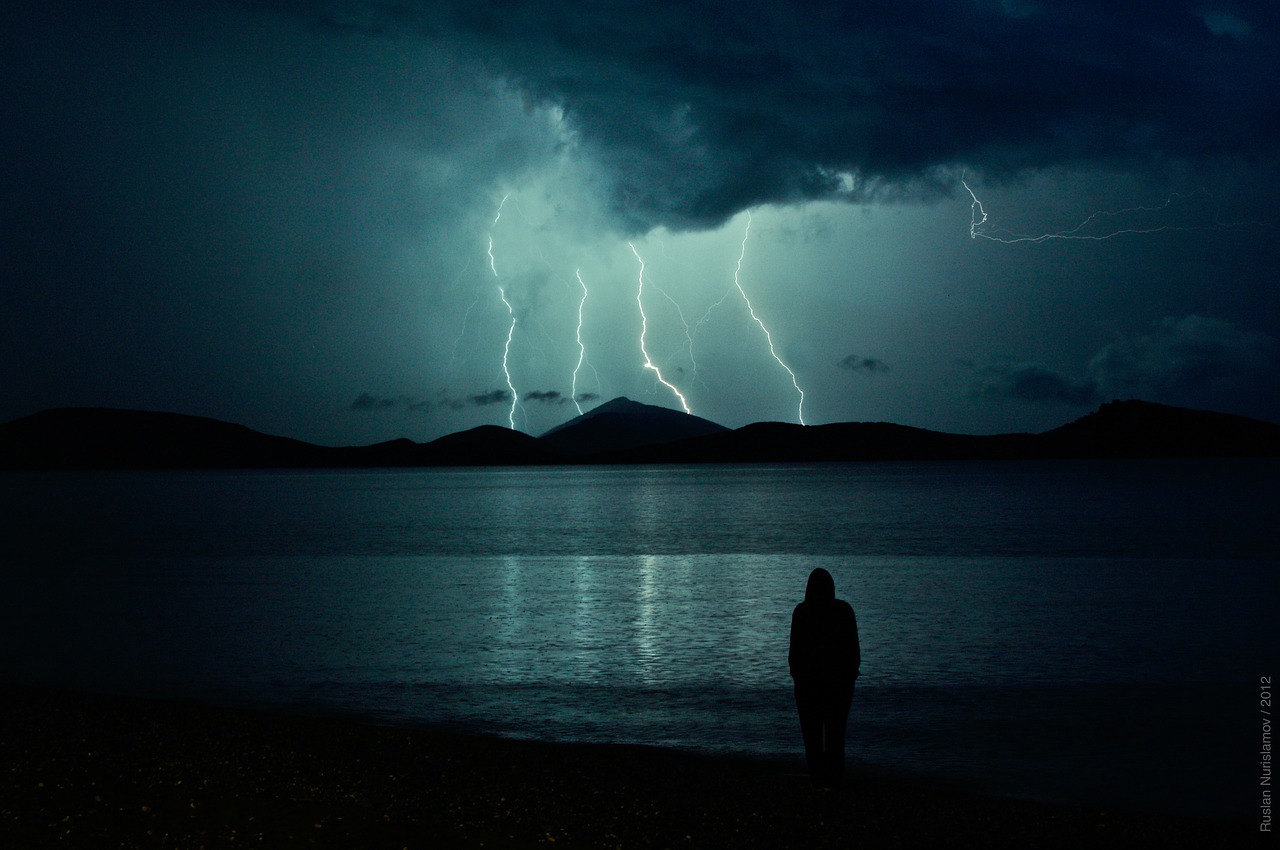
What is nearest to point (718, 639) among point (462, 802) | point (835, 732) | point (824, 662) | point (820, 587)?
point (835, 732)

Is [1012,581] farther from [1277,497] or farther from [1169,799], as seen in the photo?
[1277,497]

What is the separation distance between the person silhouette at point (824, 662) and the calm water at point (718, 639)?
233 cm

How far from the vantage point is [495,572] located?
116 ft

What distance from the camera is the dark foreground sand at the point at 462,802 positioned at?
25.6ft

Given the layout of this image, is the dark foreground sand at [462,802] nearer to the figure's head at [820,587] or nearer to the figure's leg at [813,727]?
the figure's leg at [813,727]

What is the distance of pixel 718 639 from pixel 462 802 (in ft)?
37.5

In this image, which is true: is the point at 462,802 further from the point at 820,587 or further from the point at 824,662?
the point at 820,587

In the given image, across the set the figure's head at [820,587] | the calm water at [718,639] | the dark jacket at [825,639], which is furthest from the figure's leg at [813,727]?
the calm water at [718,639]

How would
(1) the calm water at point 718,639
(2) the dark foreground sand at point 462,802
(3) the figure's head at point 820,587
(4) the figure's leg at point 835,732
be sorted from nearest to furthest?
(2) the dark foreground sand at point 462,802 < (3) the figure's head at point 820,587 < (4) the figure's leg at point 835,732 < (1) the calm water at point 718,639

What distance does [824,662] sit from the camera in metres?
8.85

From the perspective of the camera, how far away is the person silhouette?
881 centimetres

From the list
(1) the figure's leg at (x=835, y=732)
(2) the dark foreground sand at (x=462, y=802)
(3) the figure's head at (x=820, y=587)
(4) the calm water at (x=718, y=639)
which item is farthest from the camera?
(4) the calm water at (x=718, y=639)

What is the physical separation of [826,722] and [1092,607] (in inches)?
742

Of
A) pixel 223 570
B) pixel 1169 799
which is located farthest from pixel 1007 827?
pixel 223 570
